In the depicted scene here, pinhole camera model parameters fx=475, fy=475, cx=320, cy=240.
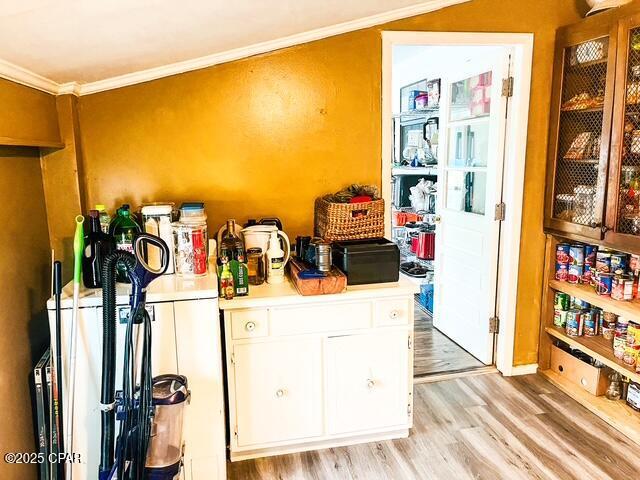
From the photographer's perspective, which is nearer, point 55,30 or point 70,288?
point 55,30

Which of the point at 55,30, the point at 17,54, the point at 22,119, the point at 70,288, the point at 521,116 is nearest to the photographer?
Result: the point at 55,30

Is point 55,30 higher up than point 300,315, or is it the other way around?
point 55,30

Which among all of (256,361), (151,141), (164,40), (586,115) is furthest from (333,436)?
(586,115)

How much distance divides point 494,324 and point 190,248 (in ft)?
6.55

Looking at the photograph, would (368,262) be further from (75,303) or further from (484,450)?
(75,303)

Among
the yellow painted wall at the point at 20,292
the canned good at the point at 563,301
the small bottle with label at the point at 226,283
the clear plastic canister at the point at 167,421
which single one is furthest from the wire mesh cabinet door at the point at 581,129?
the yellow painted wall at the point at 20,292

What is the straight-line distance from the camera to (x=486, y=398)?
2.75 m

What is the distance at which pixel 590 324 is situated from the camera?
274 cm

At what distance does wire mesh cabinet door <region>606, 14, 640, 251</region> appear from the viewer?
2.22 m

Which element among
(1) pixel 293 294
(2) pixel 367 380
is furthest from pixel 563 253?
(1) pixel 293 294

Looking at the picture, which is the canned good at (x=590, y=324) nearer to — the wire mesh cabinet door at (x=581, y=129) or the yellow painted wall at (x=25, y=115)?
the wire mesh cabinet door at (x=581, y=129)

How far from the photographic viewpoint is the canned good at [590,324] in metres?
2.74

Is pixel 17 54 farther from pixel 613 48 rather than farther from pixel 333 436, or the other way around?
pixel 613 48

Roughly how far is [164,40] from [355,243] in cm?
119
